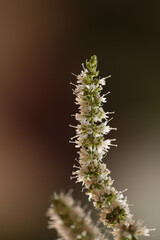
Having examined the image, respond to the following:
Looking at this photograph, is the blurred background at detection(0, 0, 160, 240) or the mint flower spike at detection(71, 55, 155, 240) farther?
the blurred background at detection(0, 0, 160, 240)

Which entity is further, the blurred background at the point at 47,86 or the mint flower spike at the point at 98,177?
the blurred background at the point at 47,86

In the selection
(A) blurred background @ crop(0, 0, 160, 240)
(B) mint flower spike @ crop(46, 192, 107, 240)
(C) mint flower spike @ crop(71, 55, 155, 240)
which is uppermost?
(A) blurred background @ crop(0, 0, 160, 240)

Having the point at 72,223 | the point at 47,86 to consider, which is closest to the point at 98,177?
the point at 72,223

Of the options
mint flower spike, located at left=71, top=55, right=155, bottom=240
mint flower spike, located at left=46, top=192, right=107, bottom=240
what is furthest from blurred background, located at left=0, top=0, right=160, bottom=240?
mint flower spike, located at left=46, top=192, right=107, bottom=240

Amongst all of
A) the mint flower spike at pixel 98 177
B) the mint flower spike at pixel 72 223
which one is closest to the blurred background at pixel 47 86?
the mint flower spike at pixel 98 177

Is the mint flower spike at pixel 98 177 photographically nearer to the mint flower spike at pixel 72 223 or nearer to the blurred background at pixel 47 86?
the mint flower spike at pixel 72 223

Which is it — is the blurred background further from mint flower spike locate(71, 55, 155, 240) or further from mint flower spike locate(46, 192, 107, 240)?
mint flower spike locate(46, 192, 107, 240)

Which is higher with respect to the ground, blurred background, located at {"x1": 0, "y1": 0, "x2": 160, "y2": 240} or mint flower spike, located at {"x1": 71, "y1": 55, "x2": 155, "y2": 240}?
blurred background, located at {"x1": 0, "y1": 0, "x2": 160, "y2": 240}

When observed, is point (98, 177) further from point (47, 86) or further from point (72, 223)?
point (47, 86)

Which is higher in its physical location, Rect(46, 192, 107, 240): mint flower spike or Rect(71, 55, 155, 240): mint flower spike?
Rect(71, 55, 155, 240): mint flower spike
